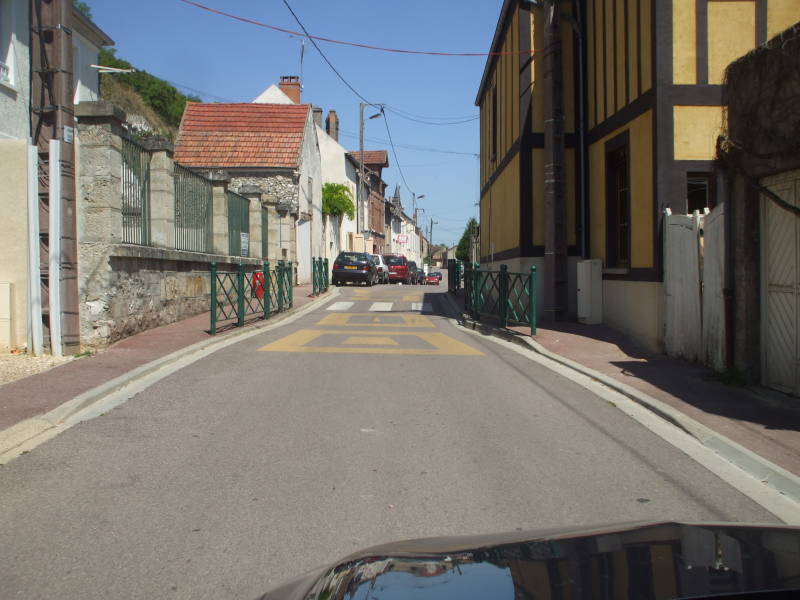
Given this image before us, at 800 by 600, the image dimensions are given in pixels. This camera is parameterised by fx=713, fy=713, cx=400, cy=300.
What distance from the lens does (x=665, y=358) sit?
10.5 metres

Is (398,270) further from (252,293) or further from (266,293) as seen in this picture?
(266,293)

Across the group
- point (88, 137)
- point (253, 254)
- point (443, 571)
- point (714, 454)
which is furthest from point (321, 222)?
point (443, 571)

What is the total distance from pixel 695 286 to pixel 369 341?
5720 mm

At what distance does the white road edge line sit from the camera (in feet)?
15.0

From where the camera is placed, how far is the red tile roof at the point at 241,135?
1218 inches

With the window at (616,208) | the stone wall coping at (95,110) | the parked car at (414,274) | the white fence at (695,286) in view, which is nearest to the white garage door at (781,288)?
the white fence at (695,286)

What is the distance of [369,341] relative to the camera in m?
13.1

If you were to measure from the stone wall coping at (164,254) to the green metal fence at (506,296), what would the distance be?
19.9 feet

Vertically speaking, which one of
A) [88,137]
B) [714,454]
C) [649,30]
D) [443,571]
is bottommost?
[714,454]

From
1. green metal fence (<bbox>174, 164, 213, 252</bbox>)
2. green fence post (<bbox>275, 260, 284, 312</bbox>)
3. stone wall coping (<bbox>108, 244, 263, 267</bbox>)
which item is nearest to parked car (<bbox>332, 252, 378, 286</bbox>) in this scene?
stone wall coping (<bbox>108, 244, 263, 267</bbox>)

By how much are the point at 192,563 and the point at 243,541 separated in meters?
0.34

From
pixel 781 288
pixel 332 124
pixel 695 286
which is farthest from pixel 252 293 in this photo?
pixel 332 124

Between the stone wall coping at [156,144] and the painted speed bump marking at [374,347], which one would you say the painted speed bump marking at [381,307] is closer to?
the painted speed bump marking at [374,347]

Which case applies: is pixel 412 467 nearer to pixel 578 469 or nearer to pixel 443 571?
pixel 578 469
